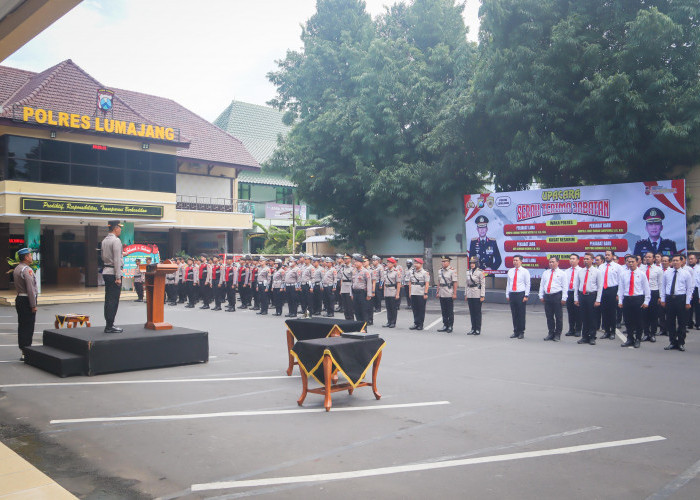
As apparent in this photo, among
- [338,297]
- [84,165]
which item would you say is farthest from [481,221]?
[84,165]

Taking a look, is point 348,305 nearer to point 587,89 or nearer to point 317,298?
point 317,298

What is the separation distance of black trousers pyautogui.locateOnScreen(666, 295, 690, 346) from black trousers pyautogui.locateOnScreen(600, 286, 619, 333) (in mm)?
1239

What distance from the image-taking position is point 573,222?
1988 cm

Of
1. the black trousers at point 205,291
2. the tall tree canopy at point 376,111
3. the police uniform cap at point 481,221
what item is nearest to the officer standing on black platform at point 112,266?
the black trousers at point 205,291

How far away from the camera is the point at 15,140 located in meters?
25.0

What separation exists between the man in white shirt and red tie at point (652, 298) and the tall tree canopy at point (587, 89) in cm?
642

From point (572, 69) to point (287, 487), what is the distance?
60.2ft

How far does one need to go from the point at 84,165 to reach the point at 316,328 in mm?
21961

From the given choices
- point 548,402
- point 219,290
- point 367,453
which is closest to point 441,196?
point 219,290

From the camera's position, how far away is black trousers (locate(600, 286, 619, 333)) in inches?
512

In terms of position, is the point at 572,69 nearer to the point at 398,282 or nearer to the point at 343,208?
the point at 398,282

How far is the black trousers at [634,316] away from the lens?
12.2 metres

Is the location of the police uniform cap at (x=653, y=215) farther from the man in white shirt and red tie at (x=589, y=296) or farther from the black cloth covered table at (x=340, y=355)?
the black cloth covered table at (x=340, y=355)

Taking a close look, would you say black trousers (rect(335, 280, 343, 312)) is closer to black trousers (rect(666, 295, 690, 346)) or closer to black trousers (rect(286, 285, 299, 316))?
black trousers (rect(286, 285, 299, 316))
